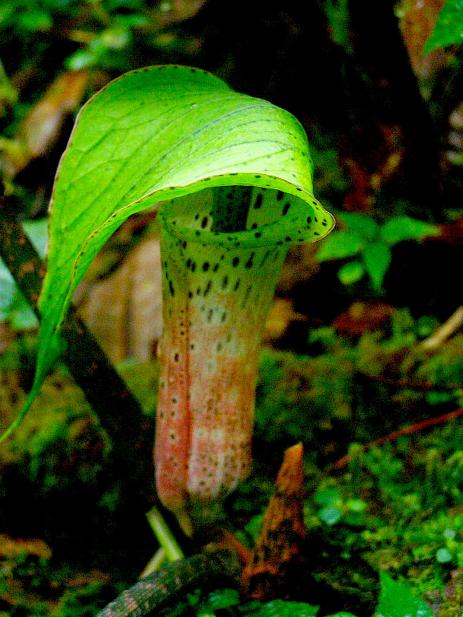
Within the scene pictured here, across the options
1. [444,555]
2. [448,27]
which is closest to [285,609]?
[444,555]

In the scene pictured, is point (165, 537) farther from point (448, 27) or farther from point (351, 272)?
point (448, 27)

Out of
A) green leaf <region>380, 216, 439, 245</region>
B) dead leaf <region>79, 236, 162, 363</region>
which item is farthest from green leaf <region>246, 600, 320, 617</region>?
dead leaf <region>79, 236, 162, 363</region>

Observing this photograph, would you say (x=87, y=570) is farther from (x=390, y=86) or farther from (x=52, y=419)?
(x=390, y=86)

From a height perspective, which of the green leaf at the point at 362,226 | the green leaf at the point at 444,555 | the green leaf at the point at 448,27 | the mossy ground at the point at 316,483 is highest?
the green leaf at the point at 448,27

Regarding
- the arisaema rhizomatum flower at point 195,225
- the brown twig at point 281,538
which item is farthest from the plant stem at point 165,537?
the brown twig at point 281,538

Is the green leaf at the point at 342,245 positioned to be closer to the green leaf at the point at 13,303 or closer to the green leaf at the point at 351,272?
the green leaf at the point at 351,272

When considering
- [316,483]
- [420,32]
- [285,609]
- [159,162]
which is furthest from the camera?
[420,32]

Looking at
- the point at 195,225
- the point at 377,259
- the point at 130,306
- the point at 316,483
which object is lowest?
the point at 130,306
